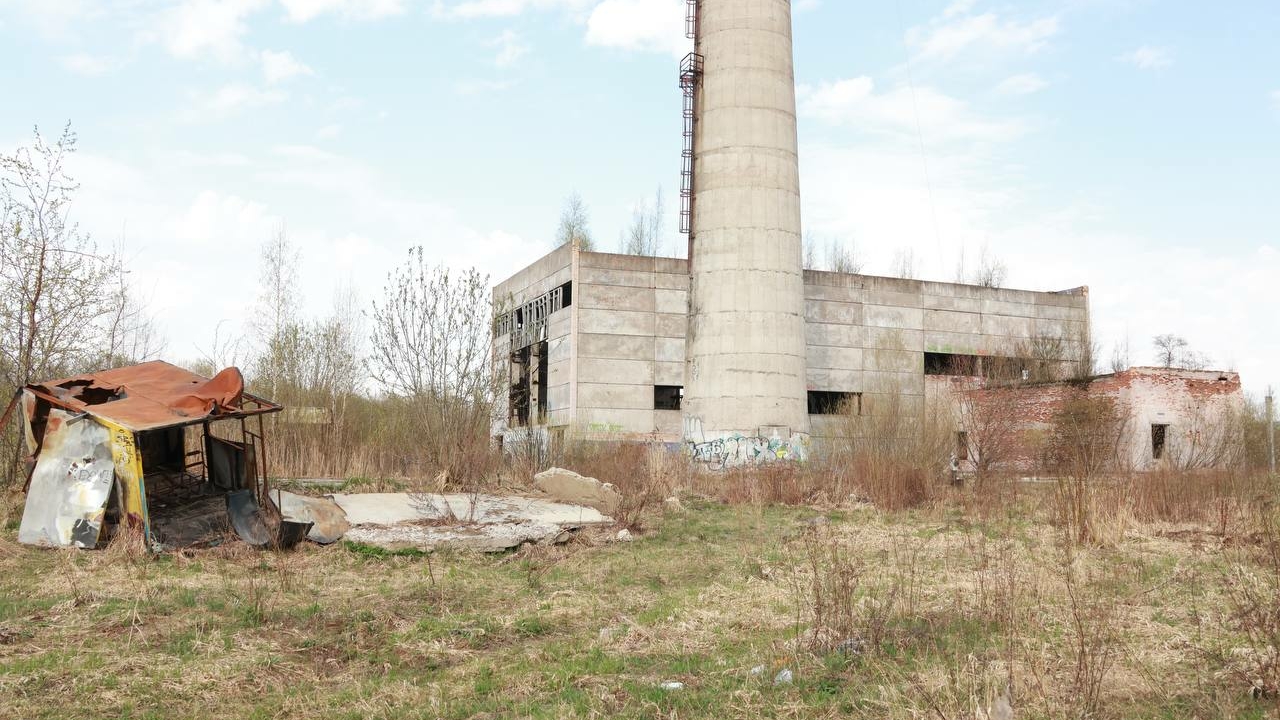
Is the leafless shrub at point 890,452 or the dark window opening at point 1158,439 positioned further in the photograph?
the dark window opening at point 1158,439

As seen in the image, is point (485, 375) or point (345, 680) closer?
point (345, 680)

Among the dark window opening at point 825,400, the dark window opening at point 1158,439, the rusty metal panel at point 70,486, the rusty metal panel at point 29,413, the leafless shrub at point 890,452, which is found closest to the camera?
the rusty metal panel at point 70,486

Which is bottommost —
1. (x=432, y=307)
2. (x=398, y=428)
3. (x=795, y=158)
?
(x=398, y=428)

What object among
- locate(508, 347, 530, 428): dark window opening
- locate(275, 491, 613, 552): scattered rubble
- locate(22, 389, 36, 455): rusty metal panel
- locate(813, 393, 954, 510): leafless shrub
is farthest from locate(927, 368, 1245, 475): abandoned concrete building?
locate(22, 389, 36, 455): rusty metal panel

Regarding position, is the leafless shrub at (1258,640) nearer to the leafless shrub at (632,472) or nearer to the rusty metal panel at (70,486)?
the leafless shrub at (632,472)

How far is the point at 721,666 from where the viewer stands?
6.05m

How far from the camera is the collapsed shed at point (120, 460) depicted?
10164 millimetres

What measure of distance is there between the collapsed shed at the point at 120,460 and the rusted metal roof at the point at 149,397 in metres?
0.01

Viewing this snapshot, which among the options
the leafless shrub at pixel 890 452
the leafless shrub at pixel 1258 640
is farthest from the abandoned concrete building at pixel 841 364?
the leafless shrub at pixel 1258 640

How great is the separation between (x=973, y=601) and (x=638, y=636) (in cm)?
282

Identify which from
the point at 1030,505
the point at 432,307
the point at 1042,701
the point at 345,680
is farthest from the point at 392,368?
the point at 1042,701

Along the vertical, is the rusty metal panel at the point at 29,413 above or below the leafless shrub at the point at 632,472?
above

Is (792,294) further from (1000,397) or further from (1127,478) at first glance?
(1127,478)

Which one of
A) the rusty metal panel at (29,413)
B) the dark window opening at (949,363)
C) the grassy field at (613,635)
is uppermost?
the dark window opening at (949,363)
